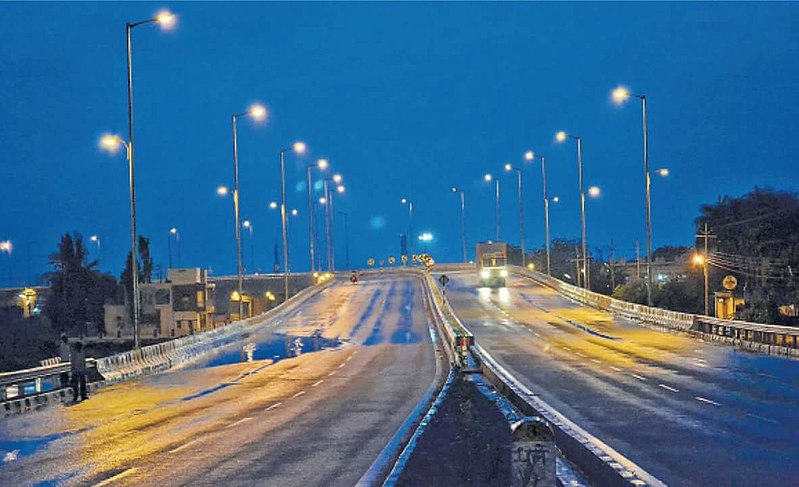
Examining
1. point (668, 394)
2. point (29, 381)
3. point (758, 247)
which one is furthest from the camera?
point (758, 247)

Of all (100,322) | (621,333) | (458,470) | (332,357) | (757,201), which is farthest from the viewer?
(100,322)

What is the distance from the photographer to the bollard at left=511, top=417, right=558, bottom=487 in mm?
7742

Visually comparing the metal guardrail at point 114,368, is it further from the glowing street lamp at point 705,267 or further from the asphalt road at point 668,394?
the glowing street lamp at point 705,267

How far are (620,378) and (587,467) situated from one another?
18.0m

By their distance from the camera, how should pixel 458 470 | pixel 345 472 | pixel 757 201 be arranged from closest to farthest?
1. pixel 458 470
2. pixel 345 472
3. pixel 757 201

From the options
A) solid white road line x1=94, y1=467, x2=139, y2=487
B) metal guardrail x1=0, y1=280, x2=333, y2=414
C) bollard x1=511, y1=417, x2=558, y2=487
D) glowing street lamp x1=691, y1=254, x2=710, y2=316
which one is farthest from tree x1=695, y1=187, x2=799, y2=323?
bollard x1=511, y1=417, x2=558, y2=487

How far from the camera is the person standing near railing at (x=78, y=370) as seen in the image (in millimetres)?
27719

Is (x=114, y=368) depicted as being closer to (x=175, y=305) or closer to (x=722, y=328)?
(x=722, y=328)

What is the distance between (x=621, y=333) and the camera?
52.8 m

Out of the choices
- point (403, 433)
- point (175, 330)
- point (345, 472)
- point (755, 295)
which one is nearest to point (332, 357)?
point (403, 433)

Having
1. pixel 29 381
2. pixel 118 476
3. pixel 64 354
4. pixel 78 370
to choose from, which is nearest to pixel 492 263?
pixel 64 354

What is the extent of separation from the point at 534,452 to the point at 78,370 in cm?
2261

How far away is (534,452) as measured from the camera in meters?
7.78

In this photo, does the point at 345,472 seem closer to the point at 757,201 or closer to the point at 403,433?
the point at 403,433
